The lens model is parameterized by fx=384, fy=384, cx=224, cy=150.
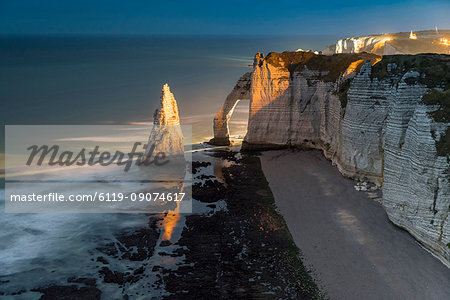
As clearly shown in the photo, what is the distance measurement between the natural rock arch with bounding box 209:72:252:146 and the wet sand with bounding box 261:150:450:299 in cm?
959

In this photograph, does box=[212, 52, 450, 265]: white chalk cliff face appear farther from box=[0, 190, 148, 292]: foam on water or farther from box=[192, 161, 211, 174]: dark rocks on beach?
box=[0, 190, 148, 292]: foam on water

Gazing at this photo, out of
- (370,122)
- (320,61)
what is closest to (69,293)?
(370,122)

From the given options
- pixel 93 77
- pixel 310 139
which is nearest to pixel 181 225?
pixel 310 139

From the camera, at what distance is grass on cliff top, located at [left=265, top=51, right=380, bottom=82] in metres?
28.1

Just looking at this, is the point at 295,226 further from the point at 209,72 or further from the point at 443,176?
the point at 209,72

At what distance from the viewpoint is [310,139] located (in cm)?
2962

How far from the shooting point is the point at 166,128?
977 inches

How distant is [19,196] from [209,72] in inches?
2888

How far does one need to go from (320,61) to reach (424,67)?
462 inches

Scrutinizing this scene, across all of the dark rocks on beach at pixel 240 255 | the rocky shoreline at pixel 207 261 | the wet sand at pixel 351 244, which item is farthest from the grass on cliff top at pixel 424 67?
the rocky shoreline at pixel 207 261

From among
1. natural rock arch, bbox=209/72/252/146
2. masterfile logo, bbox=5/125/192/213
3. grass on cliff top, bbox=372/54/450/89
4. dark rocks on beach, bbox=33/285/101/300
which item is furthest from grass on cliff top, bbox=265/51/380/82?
dark rocks on beach, bbox=33/285/101/300

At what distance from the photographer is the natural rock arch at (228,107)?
104 feet

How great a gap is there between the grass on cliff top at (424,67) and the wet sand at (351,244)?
249 inches

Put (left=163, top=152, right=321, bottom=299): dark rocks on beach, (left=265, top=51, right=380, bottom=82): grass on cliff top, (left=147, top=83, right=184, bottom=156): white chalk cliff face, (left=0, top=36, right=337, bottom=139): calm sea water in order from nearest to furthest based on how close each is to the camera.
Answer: (left=163, top=152, right=321, bottom=299): dark rocks on beach, (left=147, top=83, right=184, bottom=156): white chalk cliff face, (left=265, top=51, right=380, bottom=82): grass on cliff top, (left=0, top=36, right=337, bottom=139): calm sea water
